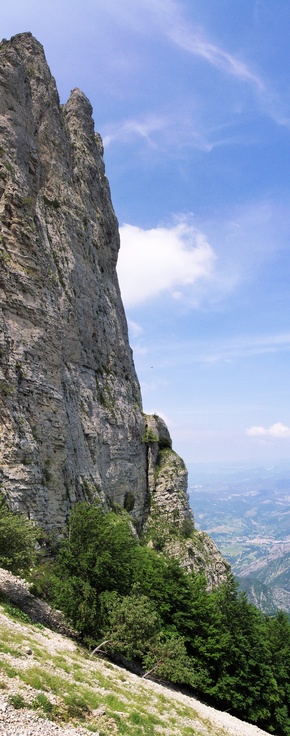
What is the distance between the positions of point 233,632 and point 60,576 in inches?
677

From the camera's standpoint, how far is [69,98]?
73.2m

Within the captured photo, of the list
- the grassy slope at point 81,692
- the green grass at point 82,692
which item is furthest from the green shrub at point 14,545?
the green grass at point 82,692

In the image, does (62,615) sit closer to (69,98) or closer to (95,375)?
(95,375)

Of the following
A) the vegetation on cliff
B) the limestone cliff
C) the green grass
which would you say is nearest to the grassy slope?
the green grass

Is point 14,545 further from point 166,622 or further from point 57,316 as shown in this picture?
point 57,316

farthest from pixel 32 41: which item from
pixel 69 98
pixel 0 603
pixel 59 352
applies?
pixel 0 603

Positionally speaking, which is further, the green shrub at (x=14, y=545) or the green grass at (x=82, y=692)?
the green shrub at (x=14, y=545)

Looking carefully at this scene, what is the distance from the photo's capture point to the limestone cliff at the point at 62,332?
3597 centimetres

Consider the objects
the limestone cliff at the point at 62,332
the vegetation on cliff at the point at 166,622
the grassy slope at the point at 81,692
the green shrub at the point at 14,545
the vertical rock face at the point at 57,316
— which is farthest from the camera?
the limestone cliff at the point at 62,332

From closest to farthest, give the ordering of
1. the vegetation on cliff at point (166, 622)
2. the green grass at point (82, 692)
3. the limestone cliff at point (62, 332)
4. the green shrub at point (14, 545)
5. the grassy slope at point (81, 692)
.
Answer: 1. the grassy slope at point (81, 692)
2. the green grass at point (82, 692)
3. the green shrub at point (14, 545)
4. the vegetation on cliff at point (166, 622)
5. the limestone cliff at point (62, 332)

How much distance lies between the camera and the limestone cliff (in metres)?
36.0

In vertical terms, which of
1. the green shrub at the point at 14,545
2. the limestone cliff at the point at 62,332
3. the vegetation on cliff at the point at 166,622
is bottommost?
the vegetation on cliff at the point at 166,622

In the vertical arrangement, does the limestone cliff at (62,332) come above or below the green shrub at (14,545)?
above

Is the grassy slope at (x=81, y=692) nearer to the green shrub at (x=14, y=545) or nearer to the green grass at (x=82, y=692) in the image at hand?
the green grass at (x=82, y=692)
